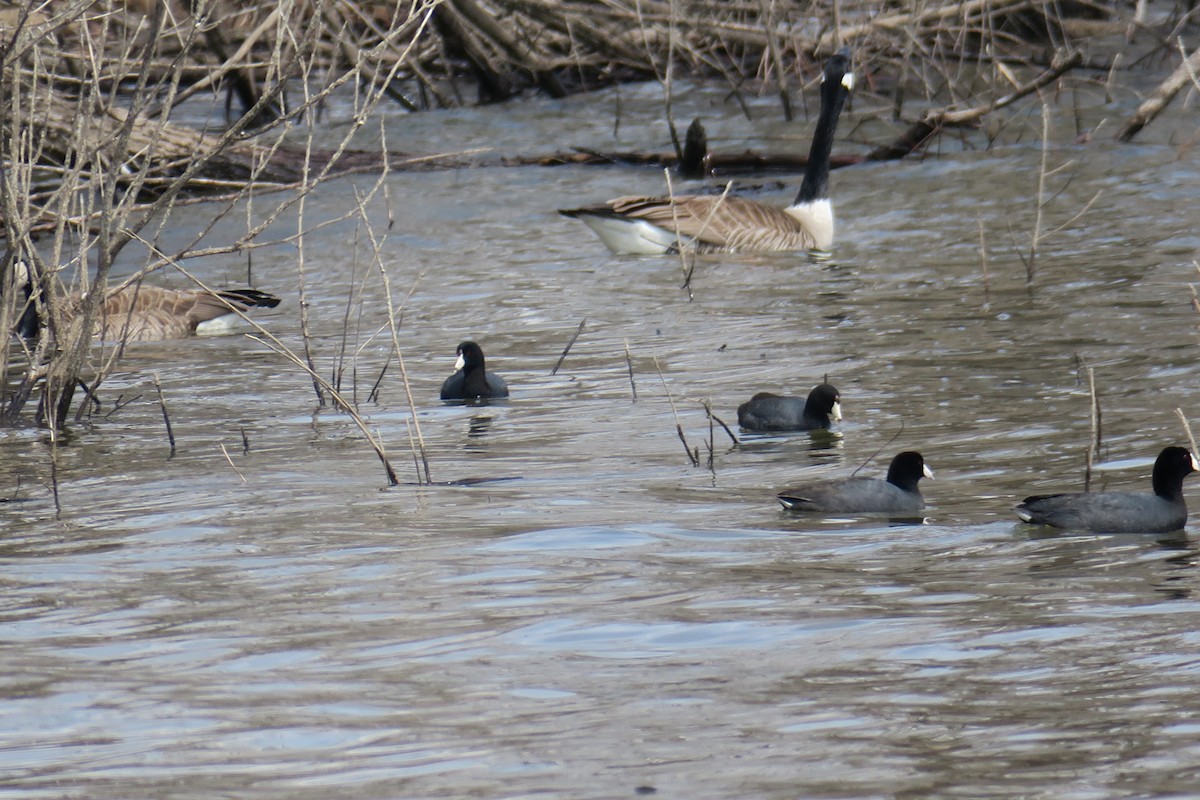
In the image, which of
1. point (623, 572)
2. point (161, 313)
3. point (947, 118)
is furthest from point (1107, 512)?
point (947, 118)

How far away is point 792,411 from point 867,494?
1.77m

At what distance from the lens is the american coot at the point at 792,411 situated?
8352mm

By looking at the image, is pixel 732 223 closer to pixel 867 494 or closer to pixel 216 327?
pixel 216 327

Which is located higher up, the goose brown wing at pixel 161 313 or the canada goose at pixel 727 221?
the canada goose at pixel 727 221

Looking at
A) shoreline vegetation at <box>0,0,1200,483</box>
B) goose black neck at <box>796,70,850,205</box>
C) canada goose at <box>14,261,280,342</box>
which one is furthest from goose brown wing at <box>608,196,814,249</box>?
canada goose at <box>14,261,280,342</box>

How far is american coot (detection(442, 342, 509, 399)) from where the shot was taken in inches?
372

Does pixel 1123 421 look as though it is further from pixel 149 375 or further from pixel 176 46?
pixel 176 46

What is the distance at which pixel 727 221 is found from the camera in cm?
1449

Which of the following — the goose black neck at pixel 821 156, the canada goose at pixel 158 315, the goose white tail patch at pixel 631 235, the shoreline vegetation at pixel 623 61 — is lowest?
the canada goose at pixel 158 315

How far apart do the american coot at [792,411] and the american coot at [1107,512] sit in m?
2.05

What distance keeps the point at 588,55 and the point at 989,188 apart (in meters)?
6.65

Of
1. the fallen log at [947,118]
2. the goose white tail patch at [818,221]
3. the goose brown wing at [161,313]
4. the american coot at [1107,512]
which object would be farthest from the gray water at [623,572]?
the fallen log at [947,118]

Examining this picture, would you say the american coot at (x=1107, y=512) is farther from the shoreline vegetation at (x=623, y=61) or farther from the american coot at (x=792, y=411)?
the shoreline vegetation at (x=623, y=61)

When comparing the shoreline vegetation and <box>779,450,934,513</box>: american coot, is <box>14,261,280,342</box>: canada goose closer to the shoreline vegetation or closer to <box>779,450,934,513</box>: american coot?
the shoreline vegetation
